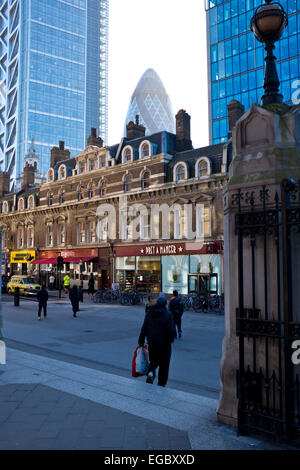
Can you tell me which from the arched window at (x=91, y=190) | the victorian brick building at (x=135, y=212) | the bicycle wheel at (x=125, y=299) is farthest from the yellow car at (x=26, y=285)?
the arched window at (x=91, y=190)

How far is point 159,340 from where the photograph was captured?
750 cm

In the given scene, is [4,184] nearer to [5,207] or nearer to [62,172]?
[5,207]

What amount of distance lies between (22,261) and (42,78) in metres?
111

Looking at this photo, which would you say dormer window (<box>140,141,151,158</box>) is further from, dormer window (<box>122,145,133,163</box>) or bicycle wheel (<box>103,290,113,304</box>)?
bicycle wheel (<box>103,290,113,304</box>)

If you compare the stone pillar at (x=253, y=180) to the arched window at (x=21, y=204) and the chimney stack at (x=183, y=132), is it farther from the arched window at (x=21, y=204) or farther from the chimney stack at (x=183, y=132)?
the arched window at (x=21, y=204)

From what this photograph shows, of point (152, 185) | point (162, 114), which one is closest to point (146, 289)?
point (152, 185)

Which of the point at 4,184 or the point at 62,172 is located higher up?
the point at 4,184

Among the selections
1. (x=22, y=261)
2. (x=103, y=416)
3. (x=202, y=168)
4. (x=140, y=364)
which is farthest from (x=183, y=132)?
(x=103, y=416)

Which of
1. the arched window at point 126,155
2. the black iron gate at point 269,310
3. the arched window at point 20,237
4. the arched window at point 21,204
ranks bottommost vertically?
the black iron gate at point 269,310

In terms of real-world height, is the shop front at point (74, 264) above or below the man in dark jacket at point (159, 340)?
above

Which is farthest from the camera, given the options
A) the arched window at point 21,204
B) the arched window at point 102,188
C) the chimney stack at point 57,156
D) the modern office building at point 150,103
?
the modern office building at point 150,103

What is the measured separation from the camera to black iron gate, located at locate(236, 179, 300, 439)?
4.62 meters

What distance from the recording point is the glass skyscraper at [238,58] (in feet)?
171

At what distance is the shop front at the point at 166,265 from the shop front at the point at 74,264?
11.0 ft
